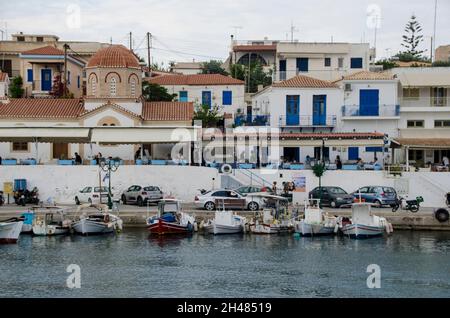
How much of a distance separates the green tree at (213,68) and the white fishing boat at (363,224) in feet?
126

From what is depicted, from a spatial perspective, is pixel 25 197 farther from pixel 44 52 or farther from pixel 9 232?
pixel 44 52

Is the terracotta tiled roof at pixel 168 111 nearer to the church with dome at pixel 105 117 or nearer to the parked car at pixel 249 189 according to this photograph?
the church with dome at pixel 105 117

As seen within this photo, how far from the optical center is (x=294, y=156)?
43625 mm

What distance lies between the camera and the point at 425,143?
42312 mm

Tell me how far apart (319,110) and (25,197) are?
62.7ft

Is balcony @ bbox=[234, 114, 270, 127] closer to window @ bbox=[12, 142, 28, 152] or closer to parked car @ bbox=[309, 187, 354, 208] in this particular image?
parked car @ bbox=[309, 187, 354, 208]

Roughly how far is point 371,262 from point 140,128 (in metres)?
19.4

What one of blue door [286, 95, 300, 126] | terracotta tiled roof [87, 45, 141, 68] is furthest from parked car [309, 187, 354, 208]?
terracotta tiled roof [87, 45, 141, 68]

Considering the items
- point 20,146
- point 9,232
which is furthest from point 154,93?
point 9,232

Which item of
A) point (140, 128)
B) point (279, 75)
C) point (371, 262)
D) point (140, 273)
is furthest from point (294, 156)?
point (140, 273)

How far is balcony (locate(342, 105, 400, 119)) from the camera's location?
1779 inches

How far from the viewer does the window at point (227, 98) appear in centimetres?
5628

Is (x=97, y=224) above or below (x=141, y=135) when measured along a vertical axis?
below

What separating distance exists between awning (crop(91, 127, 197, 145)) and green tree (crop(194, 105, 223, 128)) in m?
9.07
